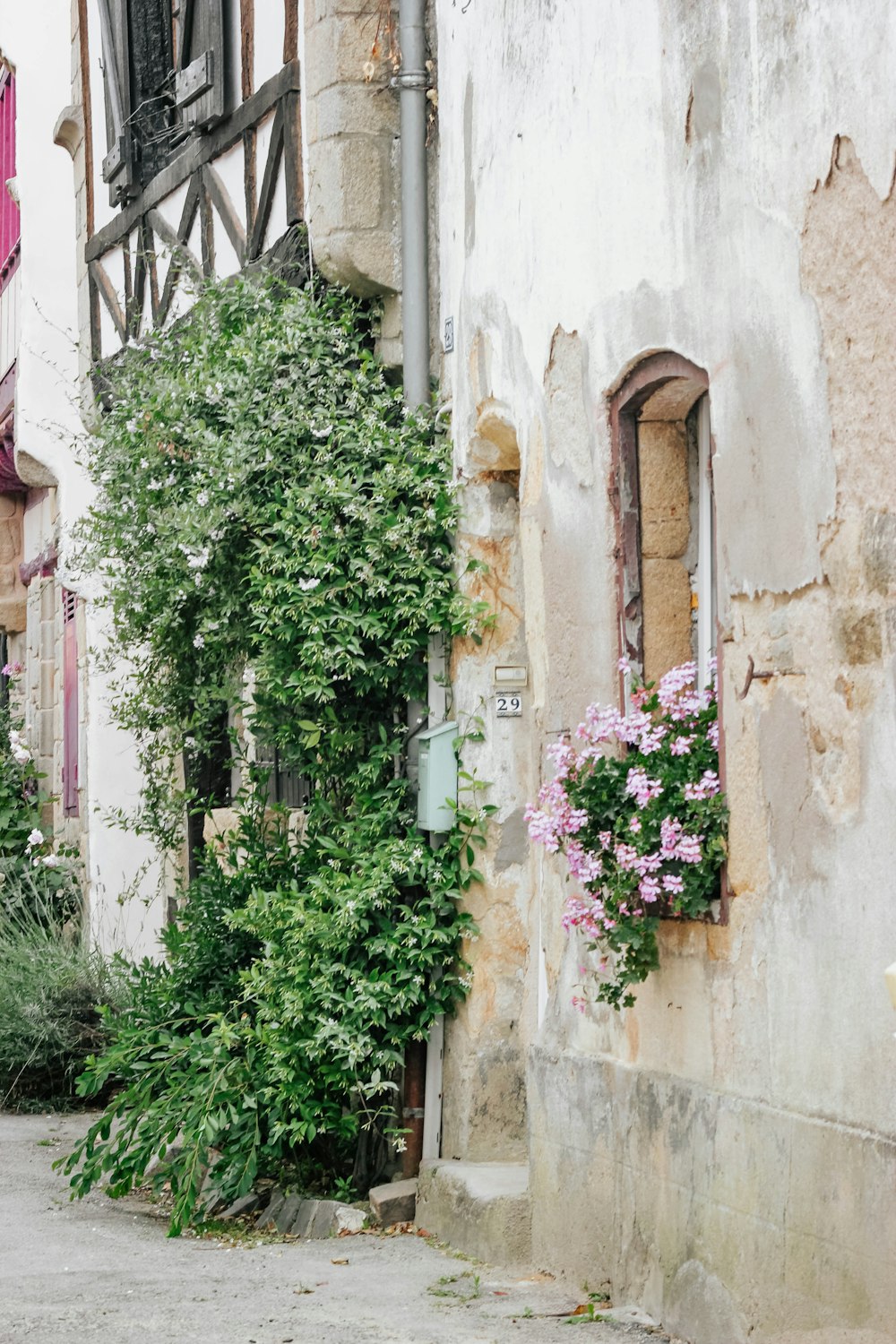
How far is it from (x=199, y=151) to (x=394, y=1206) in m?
4.85

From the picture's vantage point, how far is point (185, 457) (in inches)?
292

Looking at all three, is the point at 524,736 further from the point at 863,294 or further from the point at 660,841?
the point at 863,294

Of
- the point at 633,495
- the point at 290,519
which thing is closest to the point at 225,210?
the point at 290,519

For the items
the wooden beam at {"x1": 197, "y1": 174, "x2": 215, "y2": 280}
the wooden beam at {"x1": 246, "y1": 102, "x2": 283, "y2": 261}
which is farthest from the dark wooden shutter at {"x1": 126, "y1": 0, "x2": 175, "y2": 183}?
the wooden beam at {"x1": 246, "y1": 102, "x2": 283, "y2": 261}

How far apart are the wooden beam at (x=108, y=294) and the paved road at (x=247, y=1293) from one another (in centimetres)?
506

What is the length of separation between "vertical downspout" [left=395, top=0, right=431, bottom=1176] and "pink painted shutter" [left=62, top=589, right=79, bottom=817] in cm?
588

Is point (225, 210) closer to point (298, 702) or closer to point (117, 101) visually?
point (117, 101)

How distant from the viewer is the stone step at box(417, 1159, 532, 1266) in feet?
20.0

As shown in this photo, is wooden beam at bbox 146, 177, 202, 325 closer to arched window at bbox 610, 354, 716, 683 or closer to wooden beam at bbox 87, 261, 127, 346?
wooden beam at bbox 87, 261, 127, 346

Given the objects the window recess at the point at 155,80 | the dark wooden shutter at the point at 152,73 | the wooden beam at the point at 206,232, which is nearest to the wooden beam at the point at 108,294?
the window recess at the point at 155,80

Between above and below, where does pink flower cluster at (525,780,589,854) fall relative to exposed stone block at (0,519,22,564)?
below

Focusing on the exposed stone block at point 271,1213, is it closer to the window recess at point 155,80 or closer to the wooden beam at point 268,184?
the wooden beam at point 268,184

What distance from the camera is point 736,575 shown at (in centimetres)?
480

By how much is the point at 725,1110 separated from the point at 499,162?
3323 mm
